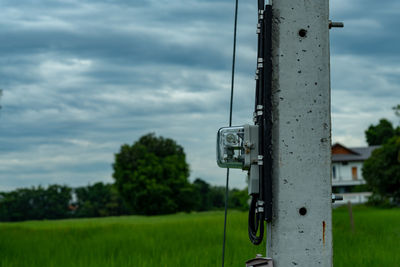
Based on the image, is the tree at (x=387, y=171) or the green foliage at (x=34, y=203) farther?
the green foliage at (x=34, y=203)

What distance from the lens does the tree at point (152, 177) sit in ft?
159

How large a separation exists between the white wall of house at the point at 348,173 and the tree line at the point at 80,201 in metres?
9.97

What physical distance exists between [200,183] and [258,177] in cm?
5773

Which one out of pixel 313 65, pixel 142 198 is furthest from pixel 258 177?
pixel 142 198

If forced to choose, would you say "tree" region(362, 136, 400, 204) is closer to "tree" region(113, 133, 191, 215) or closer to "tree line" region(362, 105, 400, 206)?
"tree line" region(362, 105, 400, 206)

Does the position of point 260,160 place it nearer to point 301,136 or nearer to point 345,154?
point 301,136

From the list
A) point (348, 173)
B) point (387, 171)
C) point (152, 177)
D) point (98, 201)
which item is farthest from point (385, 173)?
point (98, 201)

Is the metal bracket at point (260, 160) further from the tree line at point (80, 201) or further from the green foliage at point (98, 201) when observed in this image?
the green foliage at point (98, 201)

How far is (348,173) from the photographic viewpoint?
56.3 meters

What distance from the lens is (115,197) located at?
54.3m

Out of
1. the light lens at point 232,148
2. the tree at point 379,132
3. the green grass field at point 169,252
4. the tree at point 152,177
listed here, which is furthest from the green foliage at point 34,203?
the light lens at point 232,148

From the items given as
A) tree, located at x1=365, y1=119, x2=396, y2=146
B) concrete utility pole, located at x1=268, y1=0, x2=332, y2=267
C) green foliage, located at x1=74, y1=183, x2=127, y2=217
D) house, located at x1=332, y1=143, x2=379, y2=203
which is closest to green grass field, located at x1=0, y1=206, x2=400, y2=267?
concrete utility pole, located at x1=268, y1=0, x2=332, y2=267

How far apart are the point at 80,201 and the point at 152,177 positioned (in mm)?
7803

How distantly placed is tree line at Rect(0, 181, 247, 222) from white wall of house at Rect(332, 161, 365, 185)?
9970 mm
